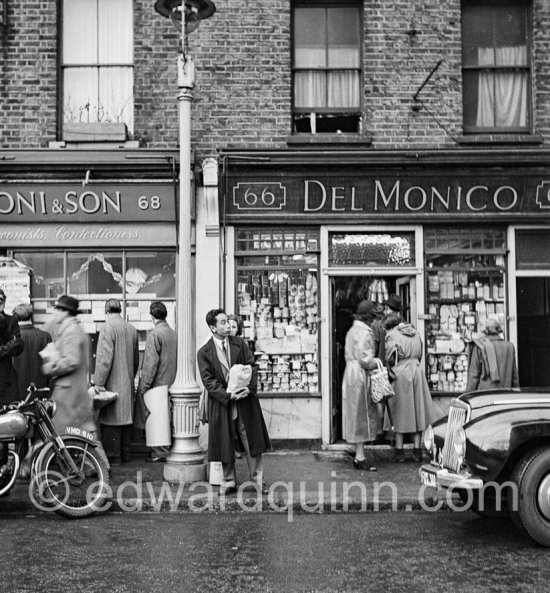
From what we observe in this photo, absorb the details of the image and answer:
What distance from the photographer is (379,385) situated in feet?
32.8

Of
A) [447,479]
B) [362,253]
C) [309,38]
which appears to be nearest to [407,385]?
[362,253]

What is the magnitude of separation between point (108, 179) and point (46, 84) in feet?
5.47

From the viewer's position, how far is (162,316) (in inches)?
428

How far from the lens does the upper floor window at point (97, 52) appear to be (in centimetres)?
1197

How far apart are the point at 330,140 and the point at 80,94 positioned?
3.67 metres

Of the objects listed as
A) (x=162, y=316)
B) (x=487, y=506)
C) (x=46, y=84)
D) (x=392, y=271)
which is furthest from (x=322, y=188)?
(x=487, y=506)

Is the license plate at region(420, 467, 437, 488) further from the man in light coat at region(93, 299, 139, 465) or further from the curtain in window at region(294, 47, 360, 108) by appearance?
the curtain in window at region(294, 47, 360, 108)

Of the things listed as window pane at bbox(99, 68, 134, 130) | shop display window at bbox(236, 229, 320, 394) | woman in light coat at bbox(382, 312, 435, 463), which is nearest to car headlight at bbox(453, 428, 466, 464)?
woman in light coat at bbox(382, 312, 435, 463)

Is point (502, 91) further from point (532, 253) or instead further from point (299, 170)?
point (299, 170)

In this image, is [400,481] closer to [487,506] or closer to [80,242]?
[487,506]

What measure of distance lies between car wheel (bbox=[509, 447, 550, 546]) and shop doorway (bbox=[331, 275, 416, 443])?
17.5ft

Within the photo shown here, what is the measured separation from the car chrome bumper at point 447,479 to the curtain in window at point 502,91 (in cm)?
665

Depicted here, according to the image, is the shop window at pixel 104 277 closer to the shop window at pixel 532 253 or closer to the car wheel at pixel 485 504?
the shop window at pixel 532 253

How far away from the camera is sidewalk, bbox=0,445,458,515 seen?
823cm
